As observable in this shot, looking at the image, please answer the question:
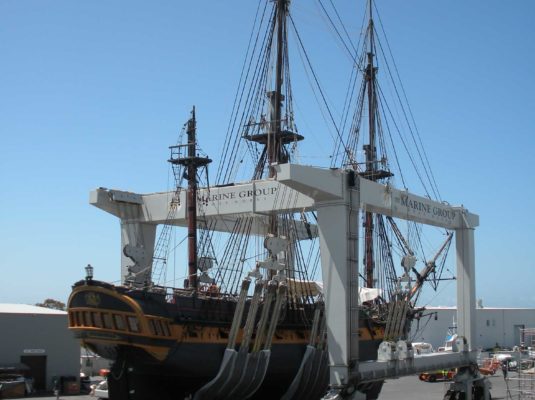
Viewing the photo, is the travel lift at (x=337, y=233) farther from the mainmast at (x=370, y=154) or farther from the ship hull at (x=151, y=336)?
the mainmast at (x=370, y=154)

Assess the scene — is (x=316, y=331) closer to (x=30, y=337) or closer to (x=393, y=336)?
(x=393, y=336)

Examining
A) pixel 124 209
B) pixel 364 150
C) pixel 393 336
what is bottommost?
pixel 393 336

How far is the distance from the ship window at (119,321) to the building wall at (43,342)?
1798 centimetres

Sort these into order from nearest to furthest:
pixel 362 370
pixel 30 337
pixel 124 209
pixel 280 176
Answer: pixel 280 176, pixel 362 370, pixel 124 209, pixel 30 337

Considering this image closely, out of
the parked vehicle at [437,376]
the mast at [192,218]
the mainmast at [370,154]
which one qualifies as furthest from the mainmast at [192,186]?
the parked vehicle at [437,376]

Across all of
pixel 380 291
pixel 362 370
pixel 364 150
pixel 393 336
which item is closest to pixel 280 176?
pixel 362 370

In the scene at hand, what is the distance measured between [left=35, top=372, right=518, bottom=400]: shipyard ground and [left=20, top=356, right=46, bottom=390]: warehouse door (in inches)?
134

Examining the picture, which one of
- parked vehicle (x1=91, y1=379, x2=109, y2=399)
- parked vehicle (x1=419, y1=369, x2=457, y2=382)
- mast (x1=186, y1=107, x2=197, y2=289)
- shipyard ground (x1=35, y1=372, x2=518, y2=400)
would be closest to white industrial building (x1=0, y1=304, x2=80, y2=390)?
parked vehicle (x1=91, y1=379, x2=109, y2=399)

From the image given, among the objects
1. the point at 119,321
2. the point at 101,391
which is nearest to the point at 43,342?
the point at 101,391

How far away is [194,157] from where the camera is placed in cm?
2903

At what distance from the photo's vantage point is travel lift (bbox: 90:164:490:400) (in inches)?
972

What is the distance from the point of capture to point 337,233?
82.2 ft

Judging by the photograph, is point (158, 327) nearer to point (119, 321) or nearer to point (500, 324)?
point (119, 321)

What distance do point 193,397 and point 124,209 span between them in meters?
9.01
